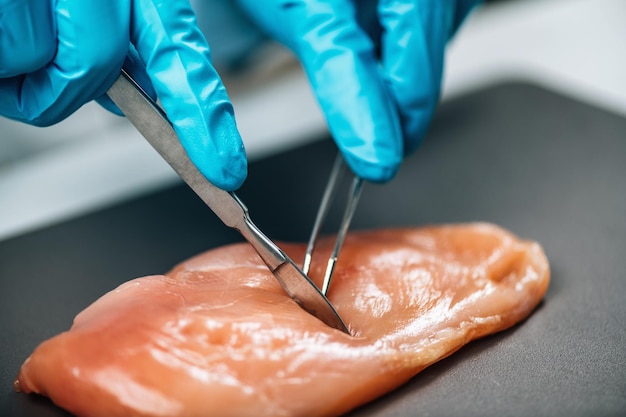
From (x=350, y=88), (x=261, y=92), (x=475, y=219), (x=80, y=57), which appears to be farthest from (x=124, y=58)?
(x=261, y=92)

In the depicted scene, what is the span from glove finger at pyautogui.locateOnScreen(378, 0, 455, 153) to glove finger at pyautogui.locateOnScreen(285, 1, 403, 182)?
0.18ft

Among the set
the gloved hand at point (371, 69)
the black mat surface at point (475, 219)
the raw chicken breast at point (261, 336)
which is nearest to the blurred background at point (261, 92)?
the black mat surface at point (475, 219)

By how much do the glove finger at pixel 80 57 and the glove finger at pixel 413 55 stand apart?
0.73 m

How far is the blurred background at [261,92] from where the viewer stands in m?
2.54

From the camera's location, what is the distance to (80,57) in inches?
59.7

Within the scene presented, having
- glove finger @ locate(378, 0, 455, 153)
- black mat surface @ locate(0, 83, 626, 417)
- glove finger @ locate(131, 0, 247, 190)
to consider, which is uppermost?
glove finger @ locate(131, 0, 247, 190)

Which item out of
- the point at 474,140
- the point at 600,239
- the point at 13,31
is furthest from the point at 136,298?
the point at 474,140

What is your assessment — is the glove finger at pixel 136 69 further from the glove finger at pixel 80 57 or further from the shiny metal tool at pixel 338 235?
the shiny metal tool at pixel 338 235

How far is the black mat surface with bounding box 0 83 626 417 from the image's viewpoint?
61.9 inches

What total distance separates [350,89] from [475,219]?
0.64m

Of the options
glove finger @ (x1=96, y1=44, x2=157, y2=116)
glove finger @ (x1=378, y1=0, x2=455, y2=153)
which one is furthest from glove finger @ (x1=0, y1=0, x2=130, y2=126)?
glove finger @ (x1=378, y1=0, x2=455, y2=153)

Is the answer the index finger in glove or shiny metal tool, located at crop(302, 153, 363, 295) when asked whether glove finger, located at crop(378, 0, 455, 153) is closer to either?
the index finger in glove

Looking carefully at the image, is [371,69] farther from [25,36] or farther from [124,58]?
[25,36]

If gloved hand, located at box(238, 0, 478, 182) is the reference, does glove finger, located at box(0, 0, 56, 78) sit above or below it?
above
